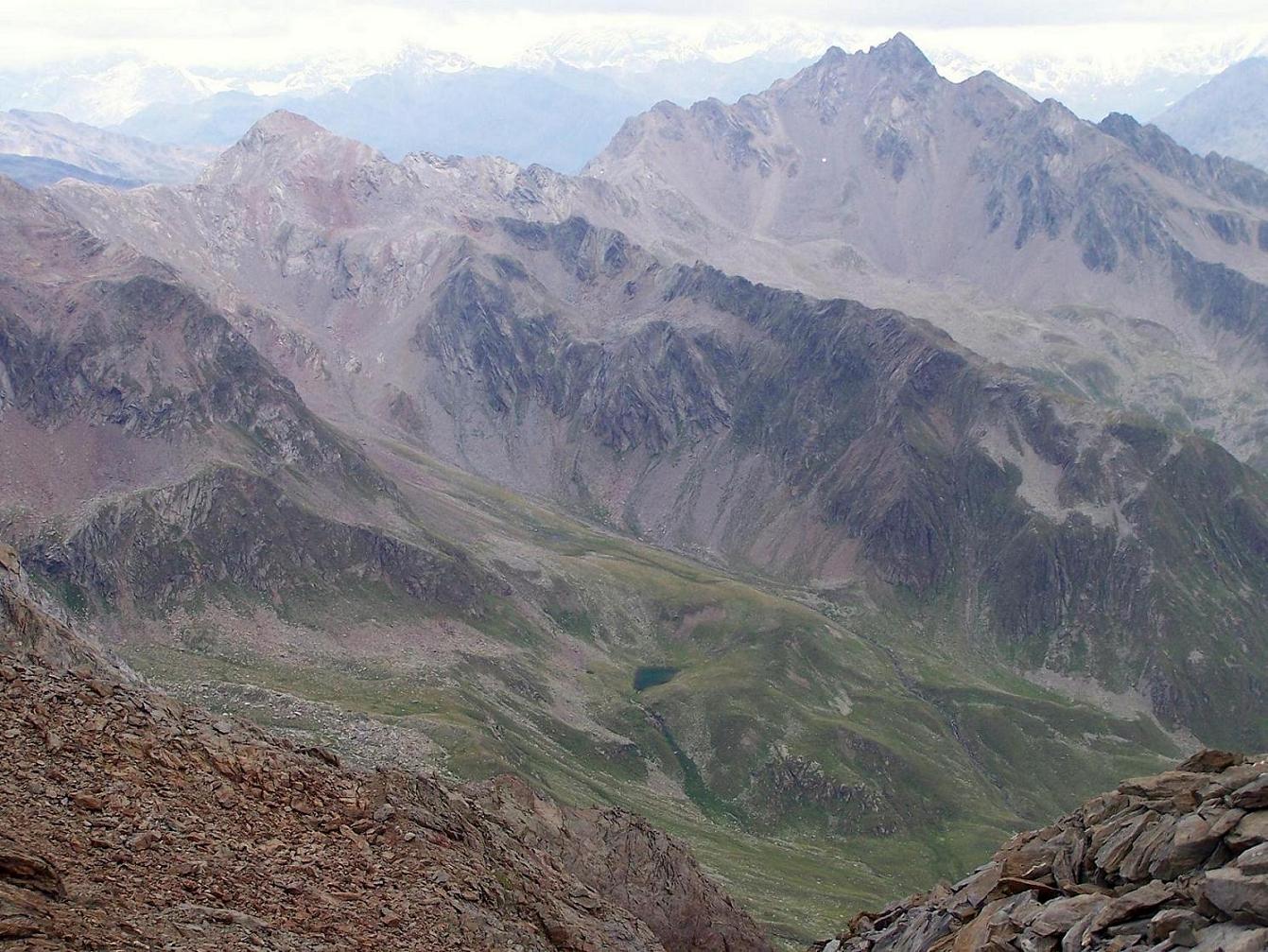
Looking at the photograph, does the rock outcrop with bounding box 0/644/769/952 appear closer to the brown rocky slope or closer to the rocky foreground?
the brown rocky slope

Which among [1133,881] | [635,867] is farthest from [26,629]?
[1133,881]

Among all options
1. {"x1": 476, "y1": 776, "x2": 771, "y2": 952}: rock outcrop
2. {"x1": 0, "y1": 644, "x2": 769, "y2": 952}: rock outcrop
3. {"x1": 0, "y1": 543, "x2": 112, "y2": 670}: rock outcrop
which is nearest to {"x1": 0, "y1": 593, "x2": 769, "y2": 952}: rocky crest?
{"x1": 0, "y1": 644, "x2": 769, "y2": 952}: rock outcrop

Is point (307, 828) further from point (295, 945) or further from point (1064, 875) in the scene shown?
point (1064, 875)

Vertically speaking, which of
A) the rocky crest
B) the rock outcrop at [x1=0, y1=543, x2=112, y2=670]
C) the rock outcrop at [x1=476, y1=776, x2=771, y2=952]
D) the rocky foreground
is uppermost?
the rocky foreground

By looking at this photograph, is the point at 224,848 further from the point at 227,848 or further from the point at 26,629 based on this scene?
the point at 26,629

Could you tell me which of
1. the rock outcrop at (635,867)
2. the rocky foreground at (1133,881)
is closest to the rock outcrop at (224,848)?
the rock outcrop at (635,867)

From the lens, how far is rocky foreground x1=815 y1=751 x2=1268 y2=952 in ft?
115

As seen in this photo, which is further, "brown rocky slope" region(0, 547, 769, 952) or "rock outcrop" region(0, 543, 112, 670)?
"rock outcrop" region(0, 543, 112, 670)

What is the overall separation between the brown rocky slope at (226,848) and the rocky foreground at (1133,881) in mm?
19593

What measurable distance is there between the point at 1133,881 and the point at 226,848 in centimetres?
3501

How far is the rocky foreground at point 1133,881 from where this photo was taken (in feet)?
115

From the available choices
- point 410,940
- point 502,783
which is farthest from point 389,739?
point 410,940

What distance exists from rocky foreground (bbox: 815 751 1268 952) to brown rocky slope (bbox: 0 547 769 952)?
1959 centimetres

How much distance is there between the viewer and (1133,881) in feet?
139
